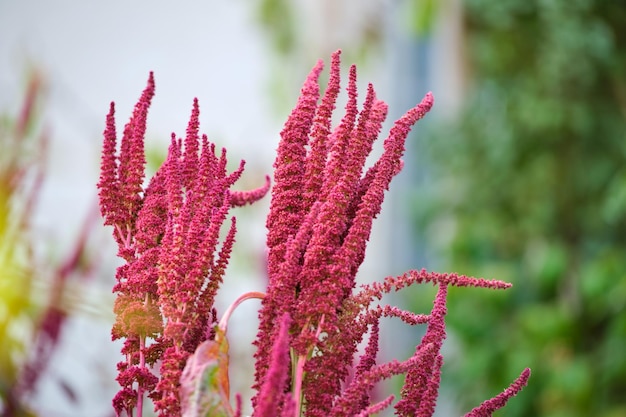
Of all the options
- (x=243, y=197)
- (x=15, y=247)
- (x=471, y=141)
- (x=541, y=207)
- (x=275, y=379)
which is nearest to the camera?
(x=275, y=379)

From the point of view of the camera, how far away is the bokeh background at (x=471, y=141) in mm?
2736

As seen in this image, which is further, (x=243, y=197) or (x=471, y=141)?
(x=471, y=141)

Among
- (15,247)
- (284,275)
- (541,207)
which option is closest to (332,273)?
(284,275)

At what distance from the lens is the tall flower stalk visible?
435 mm

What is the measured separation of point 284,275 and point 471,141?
2.96 m

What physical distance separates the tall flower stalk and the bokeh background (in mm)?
1720

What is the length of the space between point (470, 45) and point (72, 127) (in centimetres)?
176

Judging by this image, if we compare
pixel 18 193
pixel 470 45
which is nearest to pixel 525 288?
pixel 470 45

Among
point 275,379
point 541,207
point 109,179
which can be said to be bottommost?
point 275,379

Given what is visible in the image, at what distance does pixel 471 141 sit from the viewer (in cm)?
333

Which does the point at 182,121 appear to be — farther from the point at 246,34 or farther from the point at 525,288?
the point at 525,288

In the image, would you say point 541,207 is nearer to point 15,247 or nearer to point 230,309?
point 15,247

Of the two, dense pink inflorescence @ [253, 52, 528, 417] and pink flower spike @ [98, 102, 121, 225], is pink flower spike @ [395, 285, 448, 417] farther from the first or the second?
pink flower spike @ [98, 102, 121, 225]

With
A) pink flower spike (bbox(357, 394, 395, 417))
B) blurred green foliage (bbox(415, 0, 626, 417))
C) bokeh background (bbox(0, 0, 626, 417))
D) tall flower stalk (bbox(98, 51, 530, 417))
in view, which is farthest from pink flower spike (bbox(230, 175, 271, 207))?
blurred green foliage (bbox(415, 0, 626, 417))
